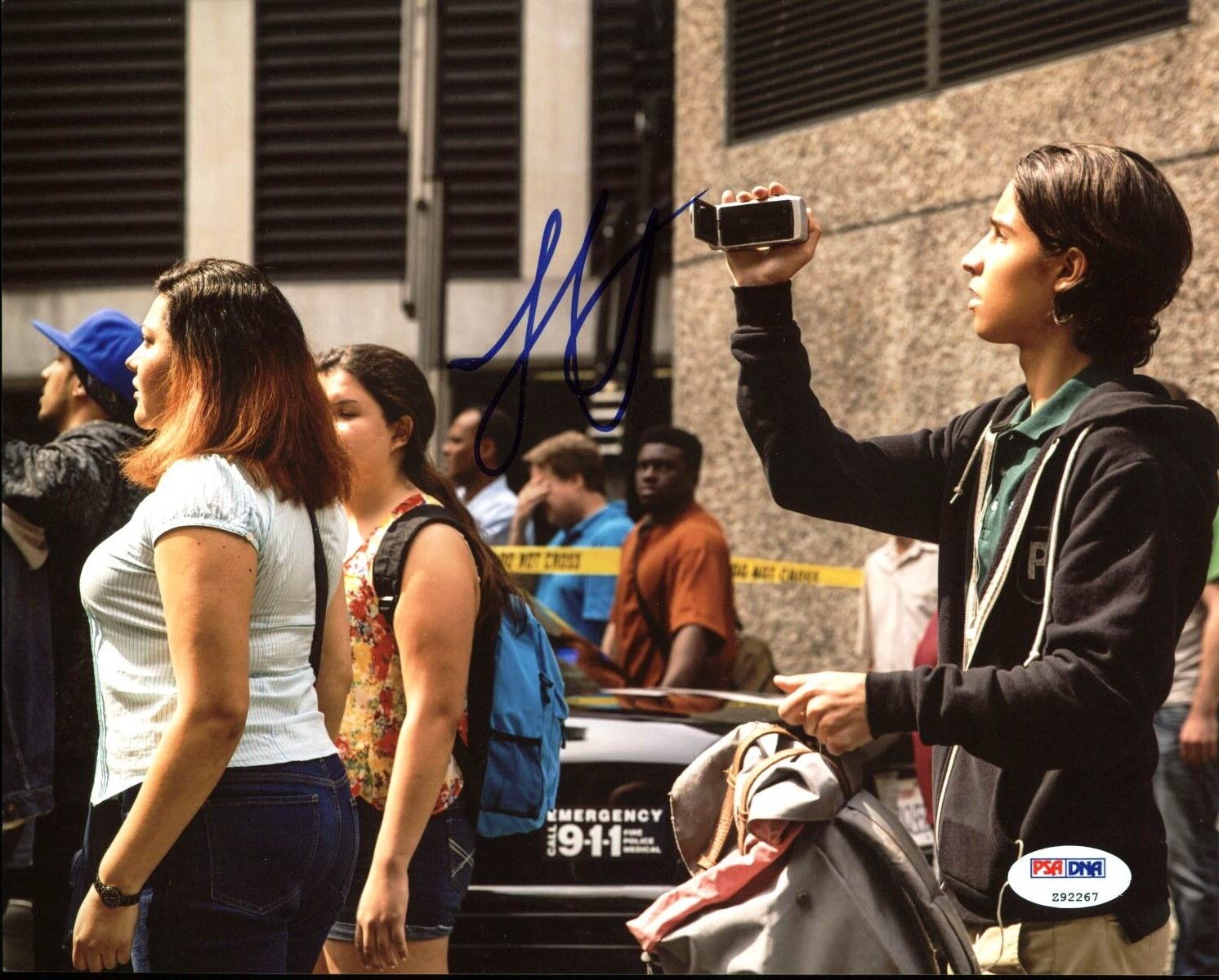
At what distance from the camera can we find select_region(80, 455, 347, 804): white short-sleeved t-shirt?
2359 mm

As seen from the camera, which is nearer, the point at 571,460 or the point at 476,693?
the point at 476,693

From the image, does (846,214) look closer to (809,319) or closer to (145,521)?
(809,319)

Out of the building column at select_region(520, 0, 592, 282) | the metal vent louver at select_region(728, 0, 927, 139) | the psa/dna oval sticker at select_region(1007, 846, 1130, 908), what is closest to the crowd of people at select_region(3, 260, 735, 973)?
the psa/dna oval sticker at select_region(1007, 846, 1130, 908)

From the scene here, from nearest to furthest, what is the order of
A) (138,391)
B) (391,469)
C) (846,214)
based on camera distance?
(138,391), (391,469), (846,214)

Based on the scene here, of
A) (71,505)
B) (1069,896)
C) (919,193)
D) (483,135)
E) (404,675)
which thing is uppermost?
(483,135)

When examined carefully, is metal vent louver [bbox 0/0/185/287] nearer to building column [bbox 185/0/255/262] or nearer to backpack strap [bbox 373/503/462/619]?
building column [bbox 185/0/255/262]

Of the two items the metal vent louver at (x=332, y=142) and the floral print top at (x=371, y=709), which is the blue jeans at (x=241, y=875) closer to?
the floral print top at (x=371, y=709)

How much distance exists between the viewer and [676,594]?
14.6 ft

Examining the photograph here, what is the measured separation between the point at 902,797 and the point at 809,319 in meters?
1.37

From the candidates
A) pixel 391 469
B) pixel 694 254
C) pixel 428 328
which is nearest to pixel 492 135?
pixel 694 254

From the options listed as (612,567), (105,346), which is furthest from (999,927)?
(612,567)

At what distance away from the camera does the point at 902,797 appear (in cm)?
425

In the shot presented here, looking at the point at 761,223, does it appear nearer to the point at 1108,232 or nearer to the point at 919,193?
the point at 1108,232

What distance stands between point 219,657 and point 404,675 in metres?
0.74
